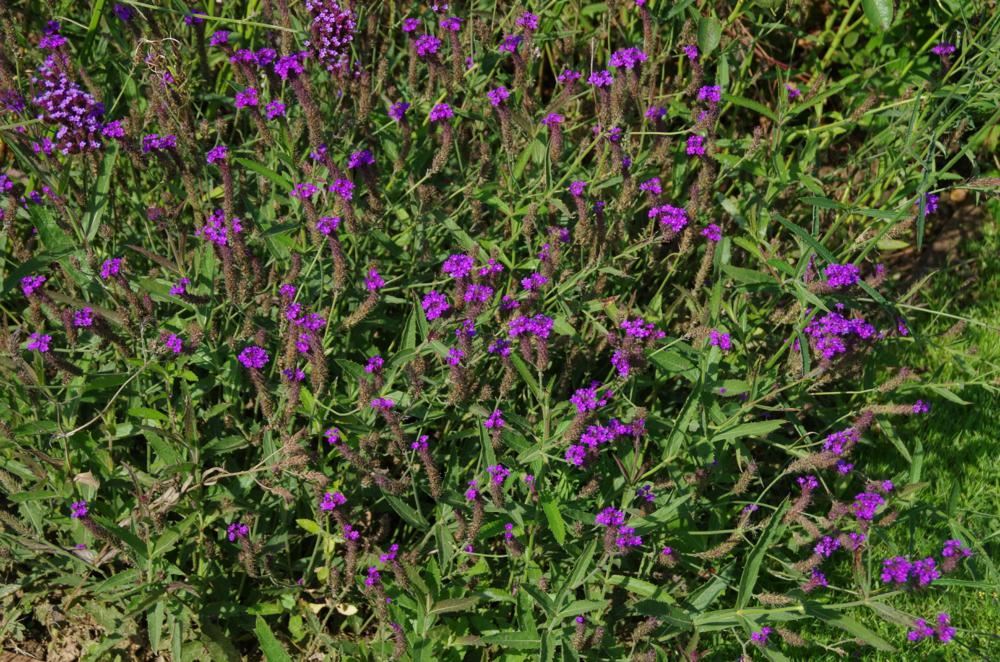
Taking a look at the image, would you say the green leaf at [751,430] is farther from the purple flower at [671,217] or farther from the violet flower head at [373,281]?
the violet flower head at [373,281]

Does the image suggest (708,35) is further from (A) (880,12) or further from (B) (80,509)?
(B) (80,509)

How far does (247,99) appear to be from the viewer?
9.90 ft

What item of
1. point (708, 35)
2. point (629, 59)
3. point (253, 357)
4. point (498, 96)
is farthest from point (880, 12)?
point (253, 357)

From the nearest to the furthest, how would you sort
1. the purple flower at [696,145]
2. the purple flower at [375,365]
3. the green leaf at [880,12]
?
the green leaf at [880,12], the purple flower at [375,365], the purple flower at [696,145]

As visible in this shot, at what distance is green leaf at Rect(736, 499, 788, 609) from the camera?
2682 mm

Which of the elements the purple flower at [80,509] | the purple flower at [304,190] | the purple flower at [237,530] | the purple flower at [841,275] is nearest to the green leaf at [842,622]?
the purple flower at [841,275]

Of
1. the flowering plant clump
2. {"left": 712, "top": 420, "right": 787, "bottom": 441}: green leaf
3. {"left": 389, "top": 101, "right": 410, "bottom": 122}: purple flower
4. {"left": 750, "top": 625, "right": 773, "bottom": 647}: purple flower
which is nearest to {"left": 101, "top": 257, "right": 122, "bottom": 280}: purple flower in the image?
the flowering plant clump

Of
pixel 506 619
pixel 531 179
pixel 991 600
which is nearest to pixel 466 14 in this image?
pixel 531 179

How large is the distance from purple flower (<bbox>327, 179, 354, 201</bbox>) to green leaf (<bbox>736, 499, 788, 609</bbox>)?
1528 mm

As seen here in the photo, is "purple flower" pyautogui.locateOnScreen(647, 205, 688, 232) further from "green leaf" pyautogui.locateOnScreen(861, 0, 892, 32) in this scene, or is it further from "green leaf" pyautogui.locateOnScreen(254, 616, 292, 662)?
"green leaf" pyautogui.locateOnScreen(254, 616, 292, 662)

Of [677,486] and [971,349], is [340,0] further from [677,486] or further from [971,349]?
[971,349]

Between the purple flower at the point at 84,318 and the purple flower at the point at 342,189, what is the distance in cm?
75

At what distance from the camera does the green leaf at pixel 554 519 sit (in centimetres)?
273

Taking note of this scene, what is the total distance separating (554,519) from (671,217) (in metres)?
1.01
